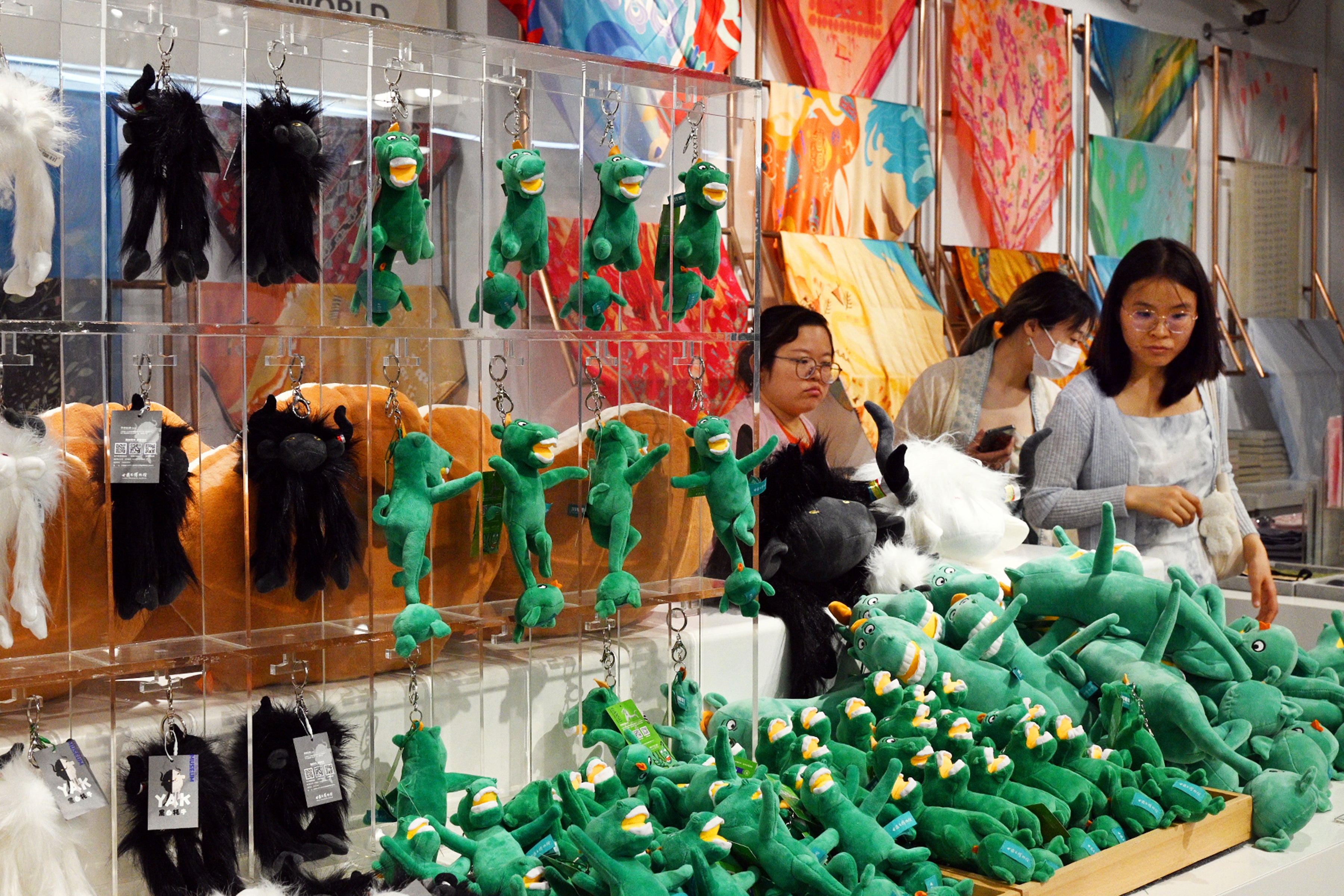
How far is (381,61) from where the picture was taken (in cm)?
142

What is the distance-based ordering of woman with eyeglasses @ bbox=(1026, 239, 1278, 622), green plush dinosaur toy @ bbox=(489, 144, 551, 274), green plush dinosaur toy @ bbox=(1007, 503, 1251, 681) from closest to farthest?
green plush dinosaur toy @ bbox=(489, 144, 551, 274) → green plush dinosaur toy @ bbox=(1007, 503, 1251, 681) → woman with eyeglasses @ bbox=(1026, 239, 1278, 622)

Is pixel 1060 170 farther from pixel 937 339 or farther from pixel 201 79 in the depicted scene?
pixel 201 79

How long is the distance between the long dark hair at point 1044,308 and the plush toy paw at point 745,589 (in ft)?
6.94

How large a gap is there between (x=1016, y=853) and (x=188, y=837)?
0.93 meters

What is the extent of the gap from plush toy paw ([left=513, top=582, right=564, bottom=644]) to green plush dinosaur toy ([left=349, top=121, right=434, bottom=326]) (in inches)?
14.5

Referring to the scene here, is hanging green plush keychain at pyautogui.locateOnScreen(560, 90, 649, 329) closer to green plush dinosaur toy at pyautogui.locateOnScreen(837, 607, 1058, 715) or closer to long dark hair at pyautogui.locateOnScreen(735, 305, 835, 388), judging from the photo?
green plush dinosaur toy at pyautogui.locateOnScreen(837, 607, 1058, 715)

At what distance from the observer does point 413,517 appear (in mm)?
1400

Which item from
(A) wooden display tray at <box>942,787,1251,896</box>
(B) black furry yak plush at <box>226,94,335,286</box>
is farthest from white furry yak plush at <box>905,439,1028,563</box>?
(B) black furry yak plush at <box>226,94,335,286</box>

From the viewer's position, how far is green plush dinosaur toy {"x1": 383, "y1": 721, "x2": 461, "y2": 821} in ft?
4.69

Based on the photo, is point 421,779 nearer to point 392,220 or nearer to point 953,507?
point 392,220

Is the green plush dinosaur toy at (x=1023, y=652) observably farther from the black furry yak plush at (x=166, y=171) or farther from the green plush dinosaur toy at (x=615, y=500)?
the black furry yak plush at (x=166, y=171)

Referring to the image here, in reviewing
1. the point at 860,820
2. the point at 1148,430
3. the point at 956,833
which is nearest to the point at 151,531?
the point at 860,820

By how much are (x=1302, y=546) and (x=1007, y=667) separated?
12.8ft

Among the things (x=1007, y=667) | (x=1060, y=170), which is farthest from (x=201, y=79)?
(x=1060, y=170)
